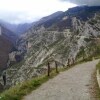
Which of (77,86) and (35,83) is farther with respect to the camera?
(35,83)

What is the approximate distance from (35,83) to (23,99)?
7242mm

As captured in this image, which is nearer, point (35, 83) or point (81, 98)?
point (81, 98)

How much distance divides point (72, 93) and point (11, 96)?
4393mm

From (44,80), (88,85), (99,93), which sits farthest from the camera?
(44,80)

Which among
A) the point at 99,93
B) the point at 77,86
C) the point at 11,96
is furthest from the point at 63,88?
the point at 11,96

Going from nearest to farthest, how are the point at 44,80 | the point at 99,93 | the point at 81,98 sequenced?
the point at 81,98
the point at 99,93
the point at 44,80

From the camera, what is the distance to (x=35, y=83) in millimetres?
29125

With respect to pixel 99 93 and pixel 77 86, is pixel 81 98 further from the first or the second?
pixel 77 86

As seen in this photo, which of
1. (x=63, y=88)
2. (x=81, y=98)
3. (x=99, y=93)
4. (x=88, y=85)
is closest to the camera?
(x=81, y=98)

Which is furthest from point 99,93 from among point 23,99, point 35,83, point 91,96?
point 35,83

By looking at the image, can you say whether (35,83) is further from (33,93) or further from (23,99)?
(23,99)

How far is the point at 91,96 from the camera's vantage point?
22.3m

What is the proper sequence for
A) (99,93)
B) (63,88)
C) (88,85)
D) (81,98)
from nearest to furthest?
(81,98)
(99,93)
(63,88)
(88,85)

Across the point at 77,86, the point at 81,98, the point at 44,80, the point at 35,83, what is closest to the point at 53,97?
the point at 81,98
